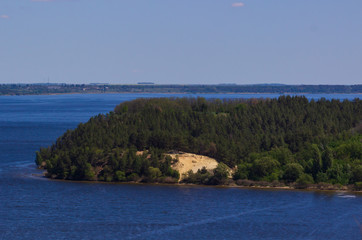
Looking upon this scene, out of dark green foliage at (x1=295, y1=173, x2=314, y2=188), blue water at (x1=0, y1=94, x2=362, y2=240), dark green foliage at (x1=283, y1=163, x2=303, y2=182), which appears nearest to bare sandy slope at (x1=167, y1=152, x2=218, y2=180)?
blue water at (x1=0, y1=94, x2=362, y2=240)

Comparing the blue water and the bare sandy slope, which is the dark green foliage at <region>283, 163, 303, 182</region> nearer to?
the blue water

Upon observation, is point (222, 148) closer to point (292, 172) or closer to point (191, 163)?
point (191, 163)

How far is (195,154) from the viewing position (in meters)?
108

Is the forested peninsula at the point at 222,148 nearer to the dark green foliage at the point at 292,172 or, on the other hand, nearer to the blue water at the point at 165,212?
the dark green foliage at the point at 292,172

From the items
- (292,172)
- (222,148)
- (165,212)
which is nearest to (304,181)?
(292,172)

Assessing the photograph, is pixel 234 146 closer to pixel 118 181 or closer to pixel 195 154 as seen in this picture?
pixel 195 154

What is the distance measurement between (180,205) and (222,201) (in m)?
6.38

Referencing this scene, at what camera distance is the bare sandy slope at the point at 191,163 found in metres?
101

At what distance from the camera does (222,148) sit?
345ft

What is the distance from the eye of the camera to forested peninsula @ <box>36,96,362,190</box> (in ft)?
319

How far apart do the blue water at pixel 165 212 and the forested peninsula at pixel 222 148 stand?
387 centimetres

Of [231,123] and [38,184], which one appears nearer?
[38,184]

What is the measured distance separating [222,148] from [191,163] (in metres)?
6.02

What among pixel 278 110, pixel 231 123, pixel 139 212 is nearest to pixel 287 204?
pixel 139 212
